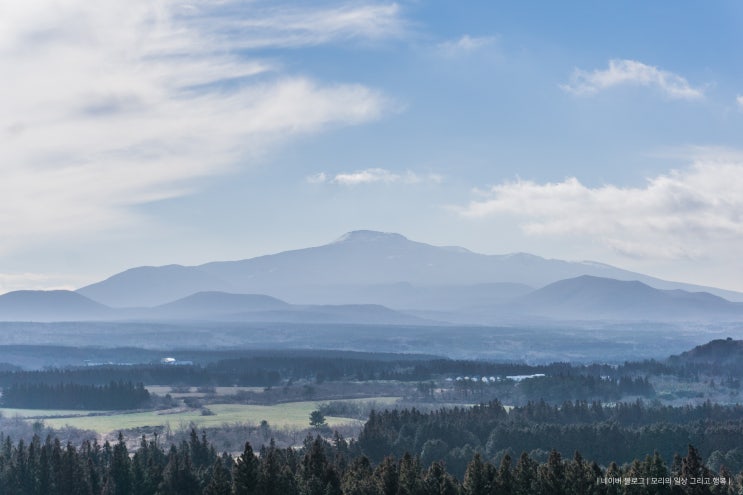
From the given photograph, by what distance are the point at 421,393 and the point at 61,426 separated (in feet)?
202

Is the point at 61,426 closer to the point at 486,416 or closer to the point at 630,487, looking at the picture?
the point at 486,416

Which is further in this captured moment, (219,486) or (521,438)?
(521,438)

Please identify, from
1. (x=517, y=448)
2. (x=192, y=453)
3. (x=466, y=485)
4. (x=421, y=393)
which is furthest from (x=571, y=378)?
(x=466, y=485)

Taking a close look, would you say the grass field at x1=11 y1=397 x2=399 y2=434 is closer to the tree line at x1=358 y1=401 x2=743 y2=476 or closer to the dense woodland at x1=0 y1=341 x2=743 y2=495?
the dense woodland at x1=0 y1=341 x2=743 y2=495

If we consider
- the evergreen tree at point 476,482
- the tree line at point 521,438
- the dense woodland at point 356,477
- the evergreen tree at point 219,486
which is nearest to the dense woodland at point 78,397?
the tree line at point 521,438

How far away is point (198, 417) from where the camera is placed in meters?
154

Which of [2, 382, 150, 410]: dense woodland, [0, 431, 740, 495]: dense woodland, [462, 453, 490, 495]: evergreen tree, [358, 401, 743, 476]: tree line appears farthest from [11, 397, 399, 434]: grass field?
[462, 453, 490, 495]: evergreen tree

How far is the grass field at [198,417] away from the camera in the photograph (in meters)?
145

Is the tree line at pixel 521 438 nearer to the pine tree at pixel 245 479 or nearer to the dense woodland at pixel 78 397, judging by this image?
the pine tree at pixel 245 479

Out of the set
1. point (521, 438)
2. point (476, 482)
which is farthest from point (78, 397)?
point (476, 482)

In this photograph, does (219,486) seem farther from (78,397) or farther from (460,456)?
(78,397)

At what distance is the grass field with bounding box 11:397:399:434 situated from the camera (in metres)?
145

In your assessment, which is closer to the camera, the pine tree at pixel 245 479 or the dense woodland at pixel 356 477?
the dense woodland at pixel 356 477

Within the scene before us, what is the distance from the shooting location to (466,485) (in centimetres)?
6650
